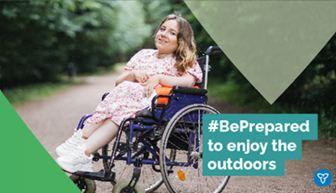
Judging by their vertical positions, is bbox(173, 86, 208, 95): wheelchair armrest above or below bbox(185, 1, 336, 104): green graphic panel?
below

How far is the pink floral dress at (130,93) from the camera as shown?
2.81 m

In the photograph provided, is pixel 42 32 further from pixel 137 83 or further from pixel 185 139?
pixel 185 139

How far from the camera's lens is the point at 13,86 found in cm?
1667

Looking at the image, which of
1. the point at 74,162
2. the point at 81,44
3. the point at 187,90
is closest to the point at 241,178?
the point at 187,90

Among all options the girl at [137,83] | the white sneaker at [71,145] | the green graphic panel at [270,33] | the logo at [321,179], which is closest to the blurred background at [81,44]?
the green graphic panel at [270,33]

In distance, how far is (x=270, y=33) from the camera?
22.9 feet

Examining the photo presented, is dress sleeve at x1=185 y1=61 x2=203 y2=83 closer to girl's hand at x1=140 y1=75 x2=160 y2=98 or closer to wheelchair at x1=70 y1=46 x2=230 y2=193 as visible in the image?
wheelchair at x1=70 y1=46 x2=230 y2=193

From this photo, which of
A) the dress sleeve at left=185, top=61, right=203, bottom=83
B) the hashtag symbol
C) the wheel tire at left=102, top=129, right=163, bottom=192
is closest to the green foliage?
the wheel tire at left=102, top=129, right=163, bottom=192

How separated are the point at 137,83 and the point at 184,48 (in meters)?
0.48

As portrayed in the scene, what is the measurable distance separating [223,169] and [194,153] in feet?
0.86

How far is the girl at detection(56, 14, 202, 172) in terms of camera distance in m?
2.76

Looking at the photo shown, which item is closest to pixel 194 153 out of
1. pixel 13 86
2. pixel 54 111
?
pixel 54 111

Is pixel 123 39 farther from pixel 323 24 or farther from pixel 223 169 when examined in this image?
pixel 223 169

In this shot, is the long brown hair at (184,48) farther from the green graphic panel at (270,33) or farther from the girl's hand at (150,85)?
the green graphic panel at (270,33)
